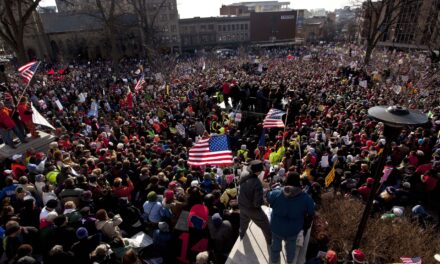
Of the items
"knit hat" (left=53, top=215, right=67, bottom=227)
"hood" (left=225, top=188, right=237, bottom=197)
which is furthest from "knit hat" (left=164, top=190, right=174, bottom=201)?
"knit hat" (left=53, top=215, right=67, bottom=227)

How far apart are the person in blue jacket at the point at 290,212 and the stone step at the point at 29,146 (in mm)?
9043

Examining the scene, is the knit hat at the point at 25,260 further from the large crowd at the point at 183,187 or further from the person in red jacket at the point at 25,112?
the person in red jacket at the point at 25,112

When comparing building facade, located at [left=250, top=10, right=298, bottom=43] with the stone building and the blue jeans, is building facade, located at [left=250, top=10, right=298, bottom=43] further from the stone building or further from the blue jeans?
the blue jeans

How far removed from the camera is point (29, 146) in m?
9.67

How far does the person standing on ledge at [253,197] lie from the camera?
4461 mm

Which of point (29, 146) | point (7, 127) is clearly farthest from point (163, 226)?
point (29, 146)

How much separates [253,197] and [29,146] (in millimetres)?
8776

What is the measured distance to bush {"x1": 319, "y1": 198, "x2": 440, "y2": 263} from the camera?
509 centimetres

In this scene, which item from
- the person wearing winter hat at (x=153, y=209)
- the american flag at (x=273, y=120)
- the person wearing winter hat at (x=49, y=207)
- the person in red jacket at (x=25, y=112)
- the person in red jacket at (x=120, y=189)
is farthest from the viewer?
the american flag at (x=273, y=120)

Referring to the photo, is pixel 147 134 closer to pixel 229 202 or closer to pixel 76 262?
pixel 229 202

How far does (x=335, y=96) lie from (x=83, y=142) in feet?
45.9

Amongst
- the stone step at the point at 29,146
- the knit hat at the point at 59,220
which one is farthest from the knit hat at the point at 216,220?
the stone step at the point at 29,146

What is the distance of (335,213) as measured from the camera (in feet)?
19.7

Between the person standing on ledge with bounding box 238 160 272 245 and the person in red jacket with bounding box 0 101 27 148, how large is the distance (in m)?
8.15
